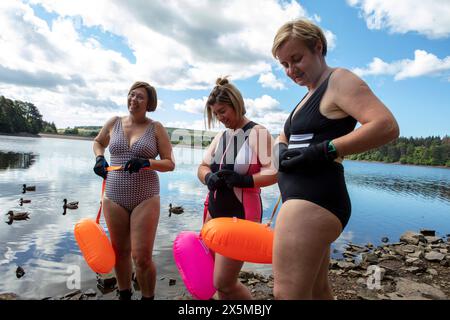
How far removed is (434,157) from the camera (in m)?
122

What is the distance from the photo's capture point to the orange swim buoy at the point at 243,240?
2283 mm

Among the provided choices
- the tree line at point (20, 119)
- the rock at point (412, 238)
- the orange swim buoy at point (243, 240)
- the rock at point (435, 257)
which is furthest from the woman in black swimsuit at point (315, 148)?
the tree line at point (20, 119)

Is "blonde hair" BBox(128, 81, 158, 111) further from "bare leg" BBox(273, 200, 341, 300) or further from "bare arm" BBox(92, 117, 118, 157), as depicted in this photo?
"bare leg" BBox(273, 200, 341, 300)

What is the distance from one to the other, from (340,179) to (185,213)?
50.4 feet

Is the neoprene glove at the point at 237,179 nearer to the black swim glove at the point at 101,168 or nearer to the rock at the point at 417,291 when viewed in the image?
the black swim glove at the point at 101,168

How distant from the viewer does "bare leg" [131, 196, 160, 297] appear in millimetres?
3463

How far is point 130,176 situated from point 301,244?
2.42 metres

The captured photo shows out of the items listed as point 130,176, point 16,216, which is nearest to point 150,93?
point 130,176

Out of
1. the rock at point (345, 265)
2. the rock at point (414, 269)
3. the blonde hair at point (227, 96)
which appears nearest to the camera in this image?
the blonde hair at point (227, 96)

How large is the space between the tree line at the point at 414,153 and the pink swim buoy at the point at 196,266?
431 ft

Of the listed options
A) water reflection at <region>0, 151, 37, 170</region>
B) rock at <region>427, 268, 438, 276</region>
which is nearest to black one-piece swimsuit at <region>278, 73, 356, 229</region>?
rock at <region>427, 268, 438, 276</region>
